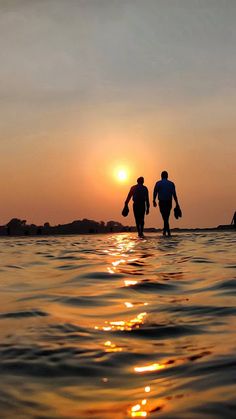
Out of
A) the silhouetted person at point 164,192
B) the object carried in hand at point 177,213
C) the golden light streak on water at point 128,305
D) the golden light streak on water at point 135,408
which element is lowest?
the golden light streak on water at point 135,408

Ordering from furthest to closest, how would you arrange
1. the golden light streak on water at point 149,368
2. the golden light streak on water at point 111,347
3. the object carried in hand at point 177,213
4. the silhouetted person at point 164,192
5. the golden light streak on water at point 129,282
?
the object carried in hand at point 177,213
the silhouetted person at point 164,192
the golden light streak on water at point 129,282
the golden light streak on water at point 111,347
the golden light streak on water at point 149,368

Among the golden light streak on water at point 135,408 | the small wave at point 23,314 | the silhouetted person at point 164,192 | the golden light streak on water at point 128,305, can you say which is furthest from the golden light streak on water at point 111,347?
the silhouetted person at point 164,192

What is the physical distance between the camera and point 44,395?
236 centimetres

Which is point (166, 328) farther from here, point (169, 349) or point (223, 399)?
point (223, 399)

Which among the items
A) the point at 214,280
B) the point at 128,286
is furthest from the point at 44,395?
the point at 214,280

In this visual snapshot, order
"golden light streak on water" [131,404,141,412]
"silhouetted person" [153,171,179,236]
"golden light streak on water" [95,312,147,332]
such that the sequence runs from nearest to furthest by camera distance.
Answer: "golden light streak on water" [131,404,141,412] < "golden light streak on water" [95,312,147,332] < "silhouetted person" [153,171,179,236]

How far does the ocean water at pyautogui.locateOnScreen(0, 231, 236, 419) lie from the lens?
2246 millimetres

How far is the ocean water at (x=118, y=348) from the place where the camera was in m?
2.25

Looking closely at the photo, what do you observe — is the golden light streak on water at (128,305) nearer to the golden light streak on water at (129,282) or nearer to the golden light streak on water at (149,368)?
the golden light streak on water at (129,282)

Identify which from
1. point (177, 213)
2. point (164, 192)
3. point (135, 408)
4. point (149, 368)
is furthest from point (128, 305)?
point (177, 213)

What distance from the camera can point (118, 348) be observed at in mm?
3193

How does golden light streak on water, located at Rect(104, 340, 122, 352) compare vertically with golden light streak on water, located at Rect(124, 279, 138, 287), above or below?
below

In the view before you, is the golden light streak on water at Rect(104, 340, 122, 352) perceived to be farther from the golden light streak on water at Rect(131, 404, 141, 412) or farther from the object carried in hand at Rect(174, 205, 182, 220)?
the object carried in hand at Rect(174, 205, 182, 220)

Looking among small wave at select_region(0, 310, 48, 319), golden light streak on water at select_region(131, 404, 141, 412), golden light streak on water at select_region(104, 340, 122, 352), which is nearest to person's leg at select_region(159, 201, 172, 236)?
small wave at select_region(0, 310, 48, 319)
